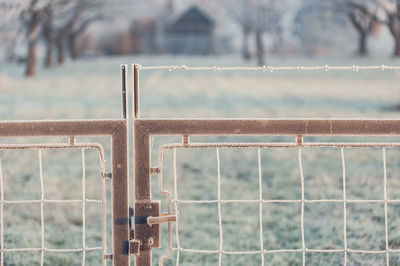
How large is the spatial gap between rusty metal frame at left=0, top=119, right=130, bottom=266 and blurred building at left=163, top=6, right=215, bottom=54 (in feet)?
198

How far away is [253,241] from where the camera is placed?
171 inches

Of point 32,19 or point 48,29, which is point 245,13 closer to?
point 48,29

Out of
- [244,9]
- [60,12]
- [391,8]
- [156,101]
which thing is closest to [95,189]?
[156,101]

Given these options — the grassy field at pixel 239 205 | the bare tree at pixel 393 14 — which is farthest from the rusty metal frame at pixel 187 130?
the bare tree at pixel 393 14

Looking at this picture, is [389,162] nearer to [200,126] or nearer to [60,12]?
[200,126]

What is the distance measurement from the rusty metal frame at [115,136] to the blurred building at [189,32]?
6040 centimetres

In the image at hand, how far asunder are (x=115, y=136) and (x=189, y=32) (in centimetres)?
6233

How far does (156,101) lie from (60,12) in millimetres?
18291

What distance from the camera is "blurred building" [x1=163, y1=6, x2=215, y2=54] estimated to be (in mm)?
62312

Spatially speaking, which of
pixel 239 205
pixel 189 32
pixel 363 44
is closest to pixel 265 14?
pixel 363 44

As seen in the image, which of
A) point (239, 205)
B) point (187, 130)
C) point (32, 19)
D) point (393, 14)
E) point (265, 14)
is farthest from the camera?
point (265, 14)

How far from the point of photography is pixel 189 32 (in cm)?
6353

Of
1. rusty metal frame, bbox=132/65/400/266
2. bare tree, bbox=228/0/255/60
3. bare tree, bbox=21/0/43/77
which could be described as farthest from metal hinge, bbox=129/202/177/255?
bare tree, bbox=228/0/255/60

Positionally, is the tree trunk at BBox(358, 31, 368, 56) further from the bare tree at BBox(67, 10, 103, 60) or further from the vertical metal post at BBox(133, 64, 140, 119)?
the vertical metal post at BBox(133, 64, 140, 119)
